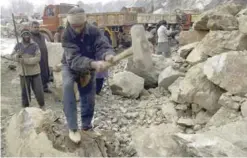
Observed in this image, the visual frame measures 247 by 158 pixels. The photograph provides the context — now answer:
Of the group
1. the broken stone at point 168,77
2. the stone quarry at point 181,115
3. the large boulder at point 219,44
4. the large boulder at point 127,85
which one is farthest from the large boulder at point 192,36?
the large boulder at point 127,85

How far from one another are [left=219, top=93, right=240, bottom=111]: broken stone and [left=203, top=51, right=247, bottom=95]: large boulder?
0.10m

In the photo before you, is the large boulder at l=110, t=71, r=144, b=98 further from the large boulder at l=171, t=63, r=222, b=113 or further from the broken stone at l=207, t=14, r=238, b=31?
the broken stone at l=207, t=14, r=238, b=31

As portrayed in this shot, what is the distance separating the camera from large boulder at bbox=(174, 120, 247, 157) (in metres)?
3.06

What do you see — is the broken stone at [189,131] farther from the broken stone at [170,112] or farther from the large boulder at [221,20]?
the large boulder at [221,20]

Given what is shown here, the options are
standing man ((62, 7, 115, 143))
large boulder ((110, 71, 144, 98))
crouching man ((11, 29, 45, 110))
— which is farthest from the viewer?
large boulder ((110, 71, 144, 98))

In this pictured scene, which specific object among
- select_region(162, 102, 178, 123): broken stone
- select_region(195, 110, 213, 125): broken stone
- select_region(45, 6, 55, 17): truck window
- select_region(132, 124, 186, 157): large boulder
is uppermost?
select_region(45, 6, 55, 17): truck window

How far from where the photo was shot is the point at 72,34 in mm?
3457

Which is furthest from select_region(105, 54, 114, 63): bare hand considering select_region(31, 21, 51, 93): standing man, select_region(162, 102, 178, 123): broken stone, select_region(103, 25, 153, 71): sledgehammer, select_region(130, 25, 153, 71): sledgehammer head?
select_region(31, 21, 51, 93): standing man

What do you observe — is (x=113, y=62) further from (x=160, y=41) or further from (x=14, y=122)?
(x=160, y=41)

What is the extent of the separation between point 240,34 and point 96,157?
272 cm

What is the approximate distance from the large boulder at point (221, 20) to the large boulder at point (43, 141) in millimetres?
2632

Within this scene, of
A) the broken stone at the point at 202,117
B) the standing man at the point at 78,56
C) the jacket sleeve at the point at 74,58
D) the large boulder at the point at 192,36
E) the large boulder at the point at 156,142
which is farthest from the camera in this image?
the large boulder at the point at 192,36

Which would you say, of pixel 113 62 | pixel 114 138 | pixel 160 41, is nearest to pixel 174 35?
pixel 160 41

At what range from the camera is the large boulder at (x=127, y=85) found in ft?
20.1
